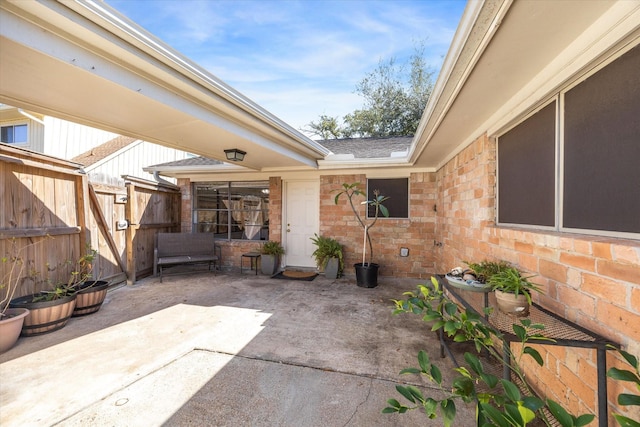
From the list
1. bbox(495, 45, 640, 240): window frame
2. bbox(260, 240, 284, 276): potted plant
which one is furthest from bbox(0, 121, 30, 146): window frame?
bbox(495, 45, 640, 240): window frame

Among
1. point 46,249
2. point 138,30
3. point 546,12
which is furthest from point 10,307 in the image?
point 546,12

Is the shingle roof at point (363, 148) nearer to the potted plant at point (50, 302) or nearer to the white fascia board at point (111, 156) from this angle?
the white fascia board at point (111, 156)

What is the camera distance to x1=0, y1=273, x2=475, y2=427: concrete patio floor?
5.97ft

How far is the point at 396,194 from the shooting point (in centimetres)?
562

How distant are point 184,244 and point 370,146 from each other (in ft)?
15.7

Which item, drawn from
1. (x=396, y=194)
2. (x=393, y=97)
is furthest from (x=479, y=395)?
(x=393, y=97)

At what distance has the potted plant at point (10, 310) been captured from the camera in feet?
8.50

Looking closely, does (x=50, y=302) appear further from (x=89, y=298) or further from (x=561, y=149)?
(x=561, y=149)

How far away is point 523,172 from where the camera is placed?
2.27m

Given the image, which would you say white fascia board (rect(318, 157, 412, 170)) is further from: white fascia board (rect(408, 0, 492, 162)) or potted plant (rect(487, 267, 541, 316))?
potted plant (rect(487, 267, 541, 316))

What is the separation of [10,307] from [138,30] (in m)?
3.36

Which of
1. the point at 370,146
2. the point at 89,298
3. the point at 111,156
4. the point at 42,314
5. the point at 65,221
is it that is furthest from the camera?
the point at 111,156

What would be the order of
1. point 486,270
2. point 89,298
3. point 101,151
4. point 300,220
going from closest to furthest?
1. point 486,270
2. point 89,298
3. point 300,220
4. point 101,151

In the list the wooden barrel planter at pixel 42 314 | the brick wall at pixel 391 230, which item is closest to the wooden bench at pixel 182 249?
the wooden barrel planter at pixel 42 314
